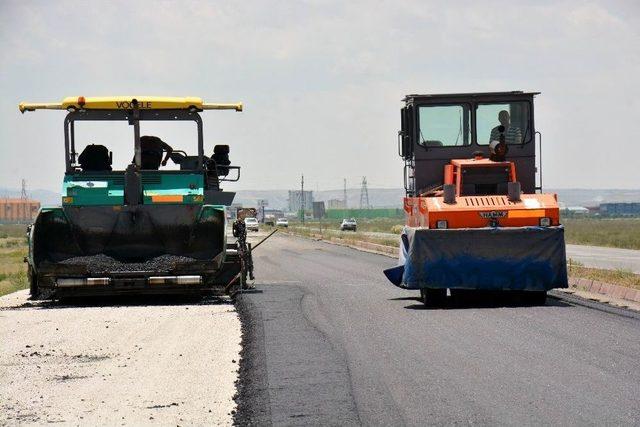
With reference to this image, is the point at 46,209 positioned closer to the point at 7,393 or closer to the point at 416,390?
the point at 7,393

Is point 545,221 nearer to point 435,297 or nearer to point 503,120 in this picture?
point 435,297

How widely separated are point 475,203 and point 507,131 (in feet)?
6.70

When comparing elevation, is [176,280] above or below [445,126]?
below

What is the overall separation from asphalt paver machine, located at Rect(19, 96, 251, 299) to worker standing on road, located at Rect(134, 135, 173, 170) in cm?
4

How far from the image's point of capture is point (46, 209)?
18.9 m

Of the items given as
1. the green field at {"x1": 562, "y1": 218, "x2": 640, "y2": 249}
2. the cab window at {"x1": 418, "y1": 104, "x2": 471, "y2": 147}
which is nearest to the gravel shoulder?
the cab window at {"x1": 418, "y1": 104, "x2": 471, "y2": 147}

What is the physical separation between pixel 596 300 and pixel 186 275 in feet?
22.8

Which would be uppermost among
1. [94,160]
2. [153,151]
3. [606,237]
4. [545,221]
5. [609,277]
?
[153,151]

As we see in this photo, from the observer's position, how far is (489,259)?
1712 cm

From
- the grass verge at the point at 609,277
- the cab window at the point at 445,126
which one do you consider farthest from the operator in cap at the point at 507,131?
the grass verge at the point at 609,277

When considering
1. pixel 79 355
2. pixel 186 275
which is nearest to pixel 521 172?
pixel 186 275

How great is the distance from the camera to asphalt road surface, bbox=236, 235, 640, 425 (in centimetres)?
859

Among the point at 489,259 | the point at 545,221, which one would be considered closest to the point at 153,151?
the point at 489,259

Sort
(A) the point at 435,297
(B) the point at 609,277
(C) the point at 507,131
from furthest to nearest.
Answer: (B) the point at 609,277
(C) the point at 507,131
(A) the point at 435,297
